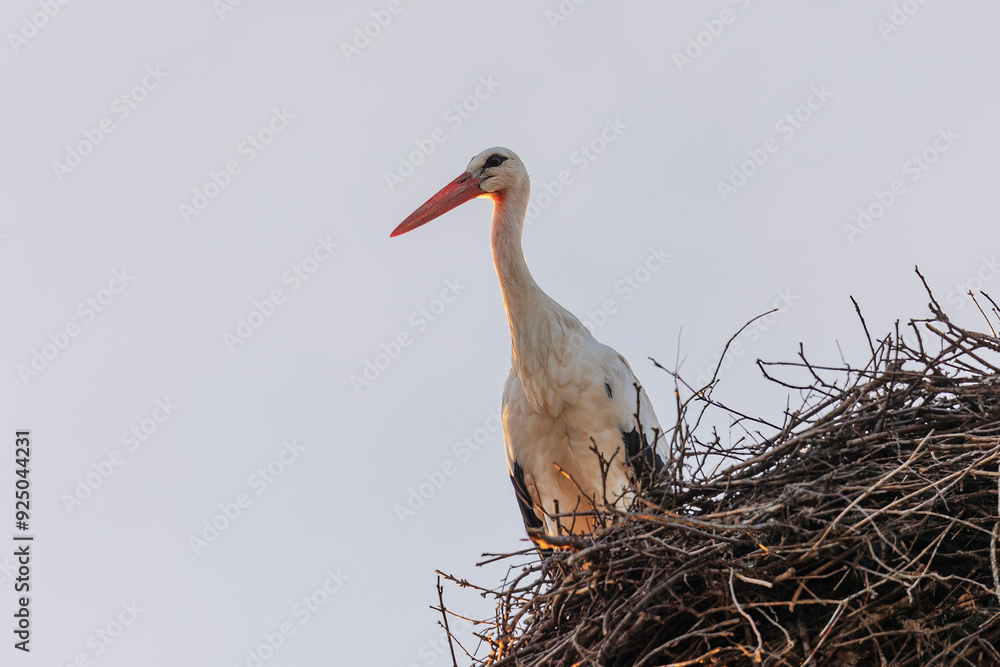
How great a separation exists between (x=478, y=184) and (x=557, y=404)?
40.7 inches

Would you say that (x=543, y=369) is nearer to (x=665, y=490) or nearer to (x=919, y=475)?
(x=665, y=490)

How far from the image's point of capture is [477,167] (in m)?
4.18

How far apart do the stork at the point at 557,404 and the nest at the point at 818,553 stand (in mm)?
1163

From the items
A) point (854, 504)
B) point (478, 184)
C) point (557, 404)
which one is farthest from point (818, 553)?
point (478, 184)

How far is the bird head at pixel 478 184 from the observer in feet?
13.6

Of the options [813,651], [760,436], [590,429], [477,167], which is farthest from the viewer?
[477,167]

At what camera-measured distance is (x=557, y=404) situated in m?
3.66

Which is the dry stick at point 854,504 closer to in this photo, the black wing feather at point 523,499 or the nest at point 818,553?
the nest at point 818,553

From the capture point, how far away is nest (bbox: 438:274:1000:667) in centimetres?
207

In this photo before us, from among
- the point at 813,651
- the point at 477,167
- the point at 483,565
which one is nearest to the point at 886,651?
the point at 813,651

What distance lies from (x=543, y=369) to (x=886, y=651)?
180 centimetres

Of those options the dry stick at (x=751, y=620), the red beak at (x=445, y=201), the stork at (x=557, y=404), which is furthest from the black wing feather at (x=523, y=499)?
the dry stick at (x=751, y=620)

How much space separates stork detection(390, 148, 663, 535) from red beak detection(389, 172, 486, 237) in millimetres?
268

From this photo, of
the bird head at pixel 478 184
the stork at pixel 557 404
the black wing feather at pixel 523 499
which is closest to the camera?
the stork at pixel 557 404
